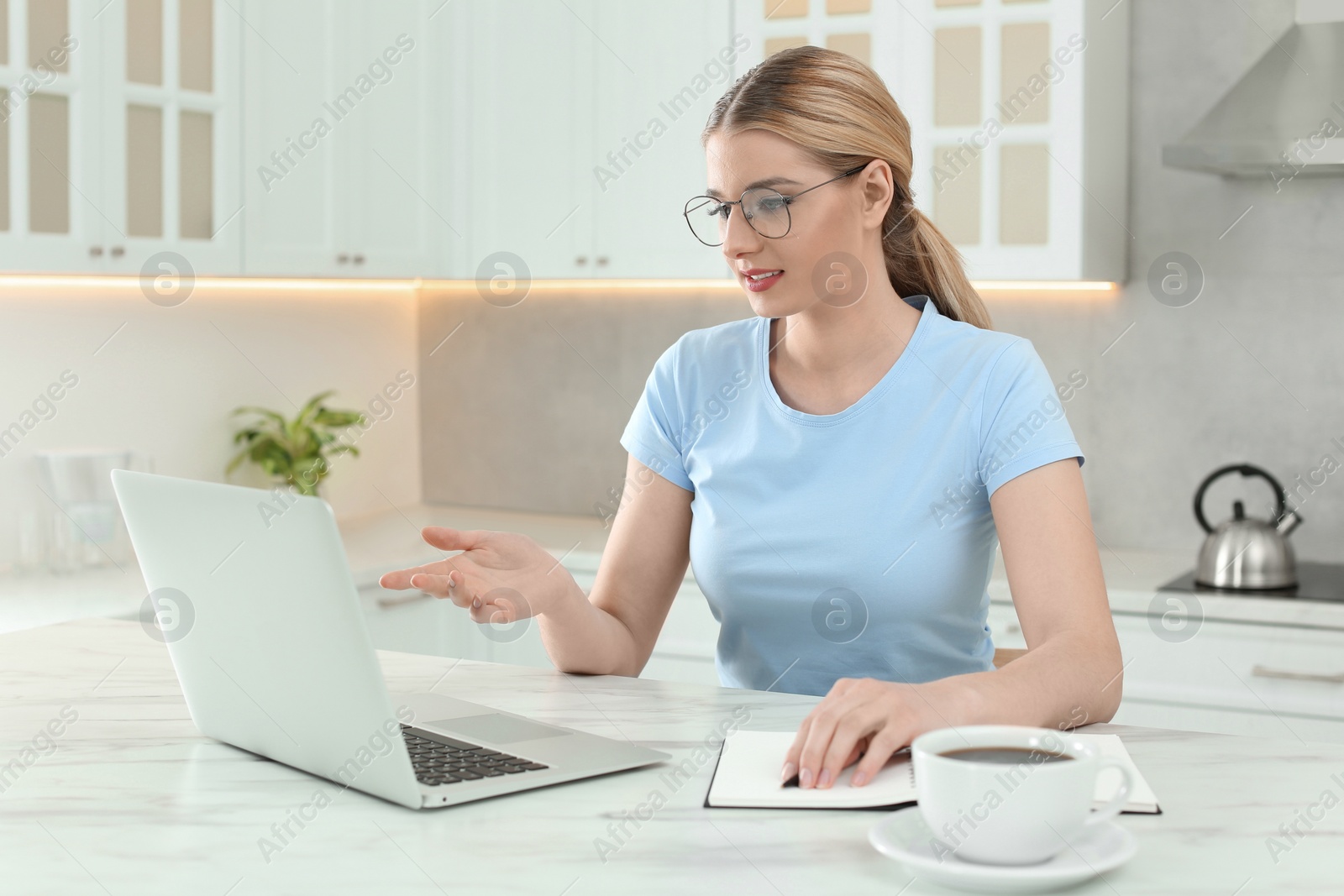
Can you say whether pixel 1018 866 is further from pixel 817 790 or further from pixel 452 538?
pixel 452 538

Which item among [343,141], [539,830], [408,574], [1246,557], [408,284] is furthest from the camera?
[408,284]

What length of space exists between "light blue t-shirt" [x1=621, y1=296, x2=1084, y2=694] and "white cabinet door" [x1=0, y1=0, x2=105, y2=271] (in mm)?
1399

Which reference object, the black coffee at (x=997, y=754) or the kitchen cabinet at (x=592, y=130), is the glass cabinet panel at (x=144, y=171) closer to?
the kitchen cabinet at (x=592, y=130)

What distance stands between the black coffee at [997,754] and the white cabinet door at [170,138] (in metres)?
2.05

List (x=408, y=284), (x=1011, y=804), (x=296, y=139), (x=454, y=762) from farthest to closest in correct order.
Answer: (x=408, y=284) → (x=296, y=139) → (x=454, y=762) → (x=1011, y=804)

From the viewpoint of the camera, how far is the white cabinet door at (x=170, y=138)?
243 cm

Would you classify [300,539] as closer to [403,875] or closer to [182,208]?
[403,875]

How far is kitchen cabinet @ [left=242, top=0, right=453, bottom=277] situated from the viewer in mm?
2732

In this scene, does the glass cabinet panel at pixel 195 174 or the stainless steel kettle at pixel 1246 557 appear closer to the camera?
the stainless steel kettle at pixel 1246 557

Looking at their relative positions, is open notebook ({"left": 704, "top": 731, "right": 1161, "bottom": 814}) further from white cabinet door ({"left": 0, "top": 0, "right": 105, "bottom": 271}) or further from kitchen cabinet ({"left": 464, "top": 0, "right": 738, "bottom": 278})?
kitchen cabinet ({"left": 464, "top": 0, "right": 738, "bottom": 278})

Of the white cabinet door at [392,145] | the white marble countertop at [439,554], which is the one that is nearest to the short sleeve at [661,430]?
the white marble countertop at [439,554]

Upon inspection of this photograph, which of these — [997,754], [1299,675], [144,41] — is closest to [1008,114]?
[1299,675]

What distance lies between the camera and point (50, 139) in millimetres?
2332

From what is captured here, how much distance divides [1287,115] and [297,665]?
2.24 metres
